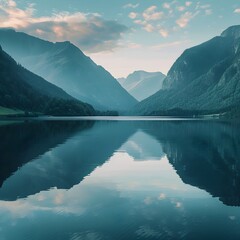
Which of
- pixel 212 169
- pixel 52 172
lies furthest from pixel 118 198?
pixel 212 169

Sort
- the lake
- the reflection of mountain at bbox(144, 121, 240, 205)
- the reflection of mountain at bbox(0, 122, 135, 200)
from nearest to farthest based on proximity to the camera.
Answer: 1. the lake
2. the reflection of mountain at bbox(144, 121, 240, 205)
3. the reflection of mountain at bbox(0, 122, 135, 200)

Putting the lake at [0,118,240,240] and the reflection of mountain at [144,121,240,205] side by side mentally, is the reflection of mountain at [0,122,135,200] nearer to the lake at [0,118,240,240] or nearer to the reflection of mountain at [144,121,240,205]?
the lake at [0,118,240,240]

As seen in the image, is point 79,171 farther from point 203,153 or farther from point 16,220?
point 203,153


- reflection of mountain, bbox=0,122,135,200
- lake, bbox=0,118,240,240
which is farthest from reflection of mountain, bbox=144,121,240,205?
reflection of mountain, bbox=0,122,135,200

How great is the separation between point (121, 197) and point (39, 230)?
11175 millimetres

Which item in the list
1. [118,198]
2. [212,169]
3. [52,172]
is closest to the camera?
[118,198]

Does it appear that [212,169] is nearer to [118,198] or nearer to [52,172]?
[118,198]

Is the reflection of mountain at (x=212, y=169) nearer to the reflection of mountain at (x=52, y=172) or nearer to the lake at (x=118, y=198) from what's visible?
the lake at (x=118, y=198)

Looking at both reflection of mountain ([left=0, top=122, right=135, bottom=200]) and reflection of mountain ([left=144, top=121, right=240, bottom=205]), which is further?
reflection of mountain ([left=0, top=122, right=135, bottom=200])

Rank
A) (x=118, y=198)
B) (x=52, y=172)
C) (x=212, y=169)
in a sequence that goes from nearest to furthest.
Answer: (x=118, y=198) → (x=52, y=172) → (x=212, y=169)

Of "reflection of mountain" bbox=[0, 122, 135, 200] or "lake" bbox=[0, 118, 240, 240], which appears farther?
"reflection of mountain" bbox=[0, 122, 135, 200]

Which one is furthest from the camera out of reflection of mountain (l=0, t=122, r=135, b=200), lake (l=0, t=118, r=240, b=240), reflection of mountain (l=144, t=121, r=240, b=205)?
reflection of mountain (l=0, t=122, r=135, b=200)

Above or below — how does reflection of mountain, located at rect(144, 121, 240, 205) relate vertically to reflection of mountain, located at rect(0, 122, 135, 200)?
below

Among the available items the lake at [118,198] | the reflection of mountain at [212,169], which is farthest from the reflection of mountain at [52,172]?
the reflection of mountain at [212,169]
